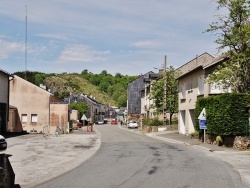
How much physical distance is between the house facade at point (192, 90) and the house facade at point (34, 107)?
1600 centimetres

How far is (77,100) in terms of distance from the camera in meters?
123

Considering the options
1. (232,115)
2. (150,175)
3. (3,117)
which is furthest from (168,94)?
(150,175)

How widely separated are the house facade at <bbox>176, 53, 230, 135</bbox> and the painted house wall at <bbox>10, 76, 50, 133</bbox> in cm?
1787

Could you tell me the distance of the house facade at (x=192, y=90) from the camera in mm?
33312

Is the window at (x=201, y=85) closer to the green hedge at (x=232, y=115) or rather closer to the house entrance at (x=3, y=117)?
the green hedge at (x=232, y=115)

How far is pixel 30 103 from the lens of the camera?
5066 cm

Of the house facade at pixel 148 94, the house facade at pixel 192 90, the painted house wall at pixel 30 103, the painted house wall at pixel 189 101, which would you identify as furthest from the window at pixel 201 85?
the house facade at pixel 148 94

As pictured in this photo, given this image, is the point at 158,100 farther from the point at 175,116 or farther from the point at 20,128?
the point at 20,128

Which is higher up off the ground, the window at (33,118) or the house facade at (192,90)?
the house facade at (192,90)

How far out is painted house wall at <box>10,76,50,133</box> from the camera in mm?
50375

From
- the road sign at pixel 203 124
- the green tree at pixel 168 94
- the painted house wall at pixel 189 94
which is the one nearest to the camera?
the road sign at pixel 203 124

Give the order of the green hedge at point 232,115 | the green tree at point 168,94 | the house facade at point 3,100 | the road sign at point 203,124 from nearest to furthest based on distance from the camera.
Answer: the green hedge at point 232,115, the road sign at point 203,124, the house facade at point 3,100, the green tree at point 168,94

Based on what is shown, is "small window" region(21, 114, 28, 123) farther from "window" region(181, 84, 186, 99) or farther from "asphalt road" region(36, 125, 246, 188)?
"asphalt road" region(36, 125, 246, 188)

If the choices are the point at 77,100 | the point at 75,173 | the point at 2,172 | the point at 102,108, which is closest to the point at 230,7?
the point at 75,173
